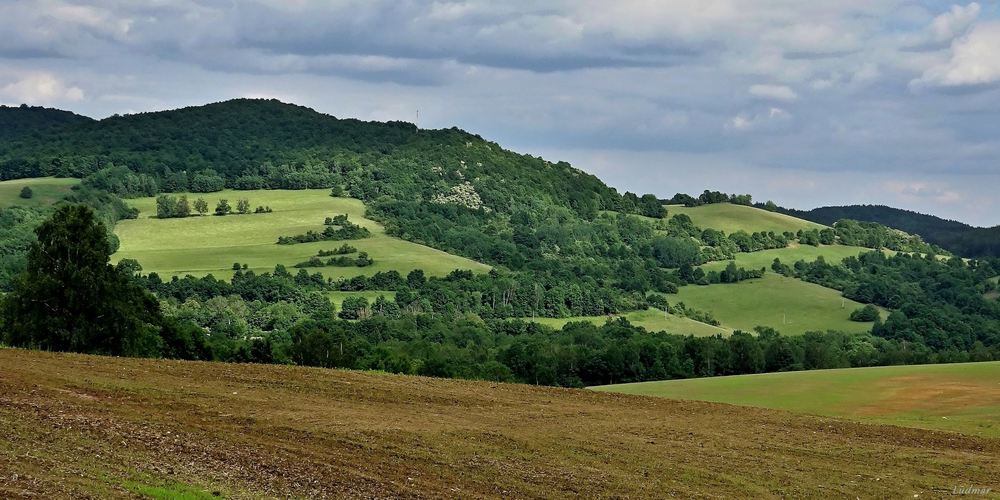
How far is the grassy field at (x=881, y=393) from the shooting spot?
54850mm

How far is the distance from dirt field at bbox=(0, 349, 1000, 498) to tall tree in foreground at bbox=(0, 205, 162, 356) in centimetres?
1647

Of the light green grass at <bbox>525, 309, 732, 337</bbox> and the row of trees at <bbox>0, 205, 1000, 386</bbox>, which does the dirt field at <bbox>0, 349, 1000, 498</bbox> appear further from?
the light green grass at <bbox>525, 309, 732, 337</bbox>

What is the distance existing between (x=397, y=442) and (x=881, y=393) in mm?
41019

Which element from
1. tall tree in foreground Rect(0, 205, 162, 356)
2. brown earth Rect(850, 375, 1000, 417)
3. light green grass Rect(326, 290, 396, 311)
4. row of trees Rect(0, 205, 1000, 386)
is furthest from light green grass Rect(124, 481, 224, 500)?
light green grass Rect(326, 290, 396, 311)

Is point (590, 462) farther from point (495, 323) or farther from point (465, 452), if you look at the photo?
point (495, 323)

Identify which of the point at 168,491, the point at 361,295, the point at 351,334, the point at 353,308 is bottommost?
the point at 168,491

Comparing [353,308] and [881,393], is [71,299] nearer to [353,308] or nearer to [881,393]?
[881,393]

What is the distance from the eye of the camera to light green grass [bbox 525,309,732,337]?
17888 cm

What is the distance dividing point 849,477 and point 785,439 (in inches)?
255

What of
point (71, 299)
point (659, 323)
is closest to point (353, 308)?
point (659, 323)

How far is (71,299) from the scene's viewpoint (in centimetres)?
6062

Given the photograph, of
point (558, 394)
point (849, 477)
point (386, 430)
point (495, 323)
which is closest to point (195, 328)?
point (558, 394)

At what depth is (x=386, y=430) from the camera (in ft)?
115

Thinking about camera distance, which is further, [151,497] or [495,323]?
[495,323]
